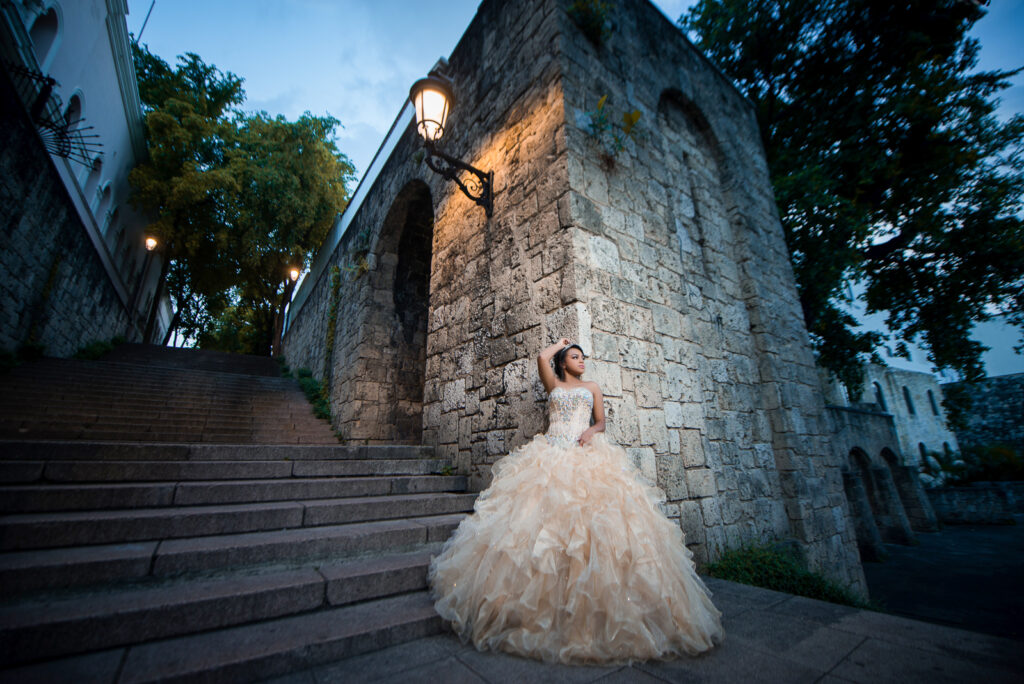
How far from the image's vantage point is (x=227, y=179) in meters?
11.4

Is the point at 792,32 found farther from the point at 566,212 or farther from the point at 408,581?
the point at 408,581

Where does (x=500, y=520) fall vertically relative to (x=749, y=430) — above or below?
below

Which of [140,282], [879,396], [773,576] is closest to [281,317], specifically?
[140,282]

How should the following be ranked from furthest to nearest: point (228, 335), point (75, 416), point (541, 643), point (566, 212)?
point (228, 335) < point (75, 416) < point (566, 212) < point (541, 643)

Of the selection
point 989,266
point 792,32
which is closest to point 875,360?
point 989,266

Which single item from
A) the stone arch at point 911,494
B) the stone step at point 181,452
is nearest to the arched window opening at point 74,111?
the stone step at point 181,452

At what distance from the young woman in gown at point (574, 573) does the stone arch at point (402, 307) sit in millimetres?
5182

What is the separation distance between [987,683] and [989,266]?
9794 mm

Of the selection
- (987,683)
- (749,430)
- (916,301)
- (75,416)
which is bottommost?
(987,683)

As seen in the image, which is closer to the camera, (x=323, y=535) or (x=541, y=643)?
(x=541, y=643)

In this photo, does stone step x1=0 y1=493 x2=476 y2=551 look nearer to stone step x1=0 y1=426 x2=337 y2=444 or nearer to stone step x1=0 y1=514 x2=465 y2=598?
A: stone step x1=0 y1=514 x2=465 y2=598

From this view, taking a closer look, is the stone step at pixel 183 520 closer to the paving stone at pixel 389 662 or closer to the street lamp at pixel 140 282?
the paving stone at pixel 389 662

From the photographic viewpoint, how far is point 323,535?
2.43 m

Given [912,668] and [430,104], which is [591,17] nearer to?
[430,104]
